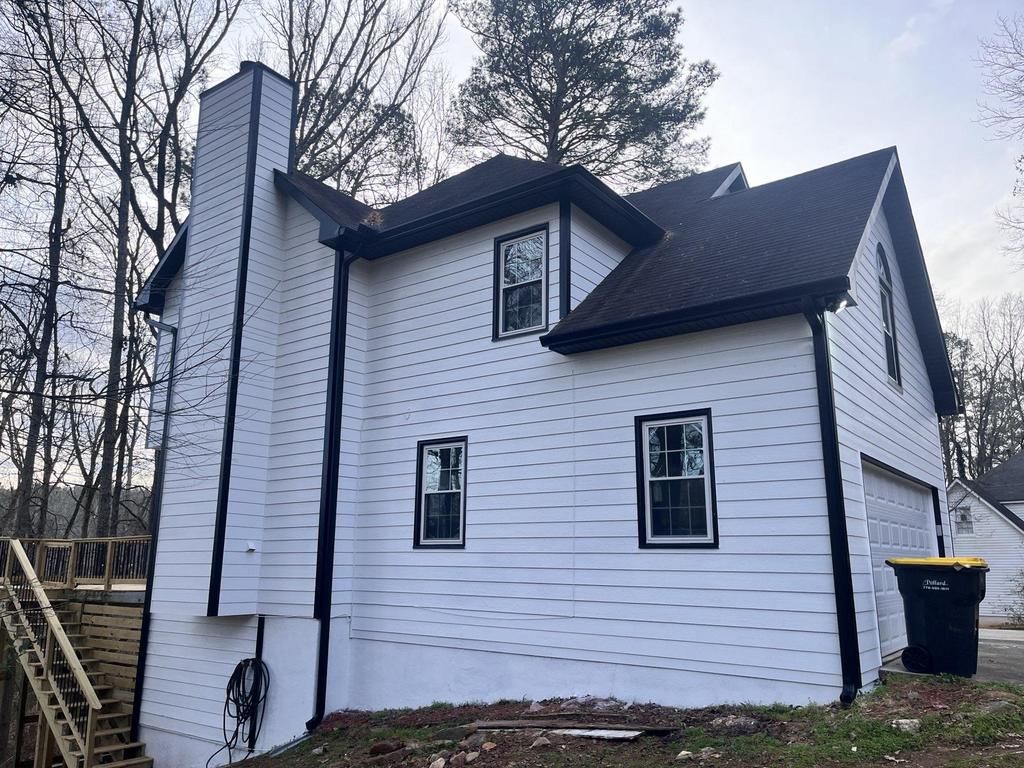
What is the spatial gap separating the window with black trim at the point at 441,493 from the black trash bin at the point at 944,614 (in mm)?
4825

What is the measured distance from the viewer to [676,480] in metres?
7.57

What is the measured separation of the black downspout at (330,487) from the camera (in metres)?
8.99

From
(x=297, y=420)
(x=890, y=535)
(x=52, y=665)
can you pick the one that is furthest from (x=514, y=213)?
(x=52, y=665)

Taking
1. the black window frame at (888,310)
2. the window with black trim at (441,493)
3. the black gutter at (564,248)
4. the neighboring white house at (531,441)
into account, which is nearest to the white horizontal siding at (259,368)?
the neighboring white house at (531,441)

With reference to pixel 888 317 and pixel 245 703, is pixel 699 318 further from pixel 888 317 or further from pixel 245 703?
pixel 245 703

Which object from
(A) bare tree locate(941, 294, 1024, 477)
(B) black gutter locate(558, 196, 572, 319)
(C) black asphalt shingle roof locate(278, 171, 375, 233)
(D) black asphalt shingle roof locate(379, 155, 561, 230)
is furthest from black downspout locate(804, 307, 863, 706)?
(A) bare tree locate(941, 294, 1024, 477)

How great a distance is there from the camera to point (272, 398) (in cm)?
1034

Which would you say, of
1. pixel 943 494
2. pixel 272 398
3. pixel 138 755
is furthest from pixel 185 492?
pixel 943 494

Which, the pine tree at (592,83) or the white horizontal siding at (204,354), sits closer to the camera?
the white horizontal siding at (204,354)

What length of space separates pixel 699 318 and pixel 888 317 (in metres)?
4.26

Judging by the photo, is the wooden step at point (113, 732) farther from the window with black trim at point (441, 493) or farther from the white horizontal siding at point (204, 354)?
the window with black trim at point (441, 493)

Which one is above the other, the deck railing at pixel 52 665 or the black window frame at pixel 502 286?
the black window frame at pixel 502 286

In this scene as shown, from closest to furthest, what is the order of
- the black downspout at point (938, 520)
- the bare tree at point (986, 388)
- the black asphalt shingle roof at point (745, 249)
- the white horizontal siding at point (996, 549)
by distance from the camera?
the black asphalt shingle roof at point (745, 249)
the black downspout at point (938, 520)
the white horizontal siding at point (996, 549)
the bare tree at point (986, 388)

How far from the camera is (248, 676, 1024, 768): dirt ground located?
526cm
